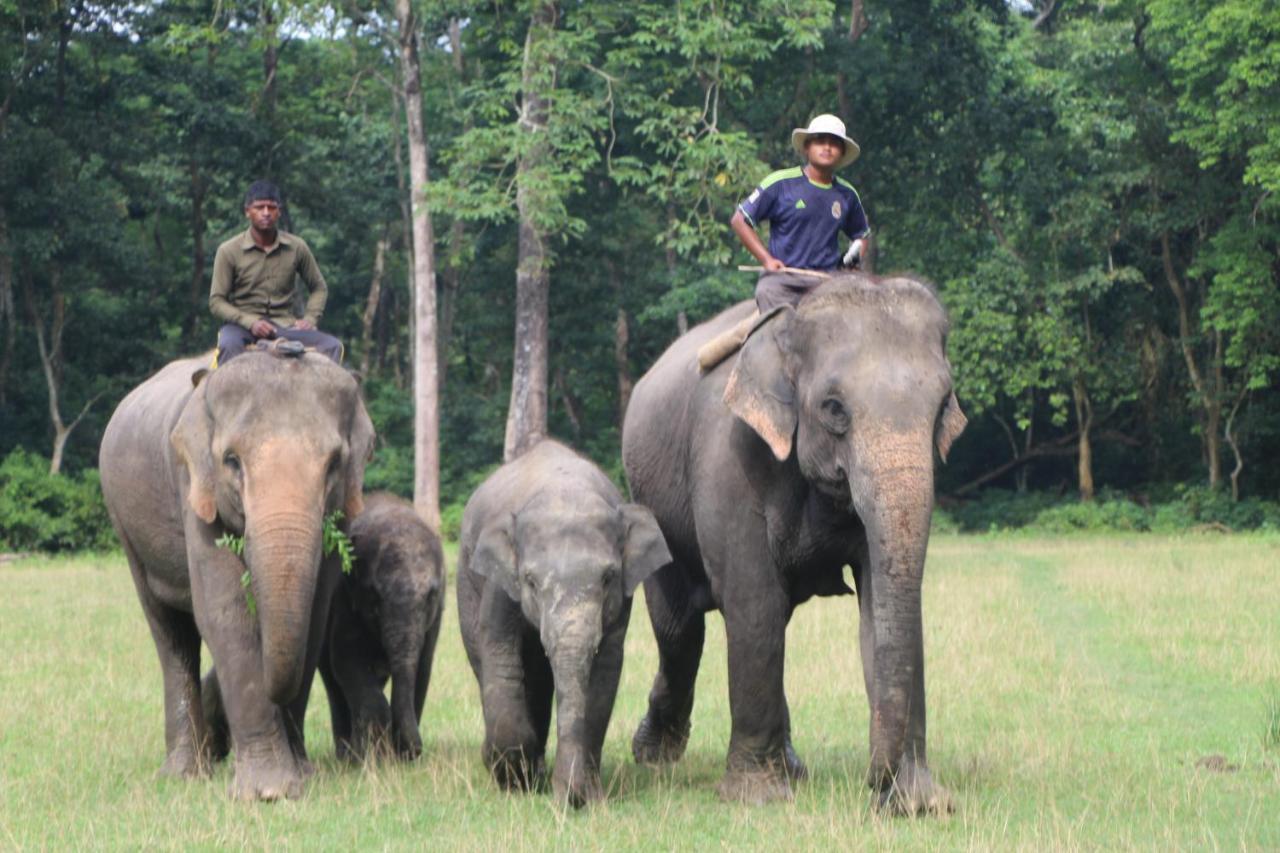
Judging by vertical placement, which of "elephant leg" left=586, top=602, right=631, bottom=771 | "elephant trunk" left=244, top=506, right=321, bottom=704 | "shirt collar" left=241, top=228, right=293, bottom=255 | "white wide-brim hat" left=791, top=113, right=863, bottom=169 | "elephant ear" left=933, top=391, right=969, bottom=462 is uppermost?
"white wide-brim hat" left=791, top=113, right=863, bottom=169

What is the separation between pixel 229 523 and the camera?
9.23m

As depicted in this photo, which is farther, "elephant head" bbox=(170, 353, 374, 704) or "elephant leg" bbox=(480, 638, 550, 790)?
"elephant leg" bbox=(480, 638, 550, 790)

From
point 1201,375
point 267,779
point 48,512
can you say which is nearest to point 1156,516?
point 1201,375

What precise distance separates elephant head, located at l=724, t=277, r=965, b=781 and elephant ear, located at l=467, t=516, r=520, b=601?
1167 mm

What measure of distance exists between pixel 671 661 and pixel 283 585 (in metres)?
2.56

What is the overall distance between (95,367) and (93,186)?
4.88m

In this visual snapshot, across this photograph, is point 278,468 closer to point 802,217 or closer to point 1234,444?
point 802,217

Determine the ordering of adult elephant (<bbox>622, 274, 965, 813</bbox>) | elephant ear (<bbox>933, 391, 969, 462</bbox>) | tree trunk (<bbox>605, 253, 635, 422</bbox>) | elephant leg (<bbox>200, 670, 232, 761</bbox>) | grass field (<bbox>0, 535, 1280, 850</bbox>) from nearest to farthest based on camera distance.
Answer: adult elephant (<bbox>622, 274, 965, 813</bbox>) < grass field (<bbox>0, 535, 1280, 850</bbox>) < elephant ear (<bbox>933, 391, 969, 462</bbox>) < elephant leg (<bbox>200, 670, 232, 761</bbox>) < tree trunk (<bbox>605, 253, 635, 422</bbox>)

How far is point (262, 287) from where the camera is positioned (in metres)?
10.6

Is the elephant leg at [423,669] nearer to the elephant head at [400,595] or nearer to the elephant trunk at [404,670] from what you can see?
the elephant head at [400,595]

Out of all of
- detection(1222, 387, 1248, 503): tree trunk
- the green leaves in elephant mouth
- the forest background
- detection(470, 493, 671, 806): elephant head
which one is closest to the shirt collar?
the green leaves in elephant mouth

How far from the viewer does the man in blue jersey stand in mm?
9203

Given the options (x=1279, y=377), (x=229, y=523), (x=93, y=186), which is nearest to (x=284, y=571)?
(x=229, y=523)

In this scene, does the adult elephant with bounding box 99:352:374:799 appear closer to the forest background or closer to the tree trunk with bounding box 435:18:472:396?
the forest background
